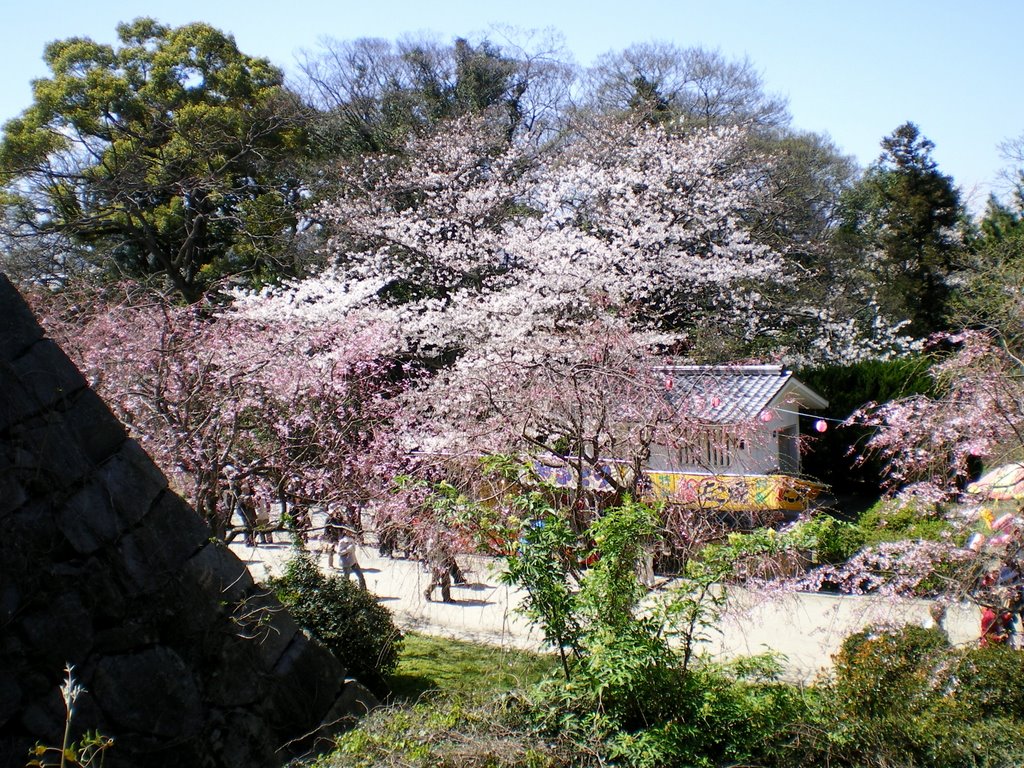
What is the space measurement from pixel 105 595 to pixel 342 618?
2653mm

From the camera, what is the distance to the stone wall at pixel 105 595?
206 inches

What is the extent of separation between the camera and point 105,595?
5453 mm

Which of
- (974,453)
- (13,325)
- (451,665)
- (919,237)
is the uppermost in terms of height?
(919,237)

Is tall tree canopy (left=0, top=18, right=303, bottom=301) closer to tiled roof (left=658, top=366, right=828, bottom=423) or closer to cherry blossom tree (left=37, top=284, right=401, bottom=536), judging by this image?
cherry blossom tree (left=37, top=284, right=401, bottom=536)

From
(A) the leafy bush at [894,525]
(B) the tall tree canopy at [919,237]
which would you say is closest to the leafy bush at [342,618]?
(A) the leafy bush at [894,525]

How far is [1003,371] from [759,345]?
12389mm

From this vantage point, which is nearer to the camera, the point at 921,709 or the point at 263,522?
the point at 921,709

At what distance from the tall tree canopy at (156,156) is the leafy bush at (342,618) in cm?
1095

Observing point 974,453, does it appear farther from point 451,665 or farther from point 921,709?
point 451,665

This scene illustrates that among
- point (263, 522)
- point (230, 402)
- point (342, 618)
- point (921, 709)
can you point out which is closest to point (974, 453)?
point (921, 709)

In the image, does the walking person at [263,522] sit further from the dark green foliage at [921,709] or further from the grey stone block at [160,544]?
the dark green foliage at [921,709]

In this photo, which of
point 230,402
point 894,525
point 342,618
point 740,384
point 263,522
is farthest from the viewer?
point 740,384

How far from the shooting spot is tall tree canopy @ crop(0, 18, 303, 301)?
59.7 feet

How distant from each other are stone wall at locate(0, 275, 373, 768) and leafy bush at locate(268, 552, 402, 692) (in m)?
1.60
